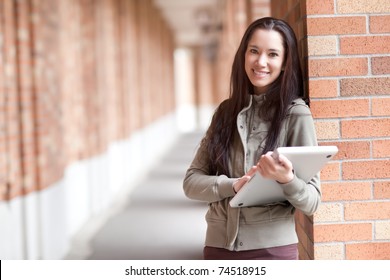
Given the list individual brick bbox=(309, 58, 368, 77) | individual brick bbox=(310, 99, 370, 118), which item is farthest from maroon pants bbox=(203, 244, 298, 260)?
individual brick bbox=(309, 58, 368, 77)

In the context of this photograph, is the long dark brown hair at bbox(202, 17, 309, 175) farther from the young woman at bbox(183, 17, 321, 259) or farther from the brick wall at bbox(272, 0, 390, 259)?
the brick wall at bbox(272, 0, 390, 259)

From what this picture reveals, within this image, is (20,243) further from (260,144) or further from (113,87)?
(113,87)

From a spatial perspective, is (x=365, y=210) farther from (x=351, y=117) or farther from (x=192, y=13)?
(x=192, y=13)

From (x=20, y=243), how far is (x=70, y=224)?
4.46 feet

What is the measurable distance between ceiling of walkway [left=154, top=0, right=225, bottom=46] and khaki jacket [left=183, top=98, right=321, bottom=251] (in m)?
11.2

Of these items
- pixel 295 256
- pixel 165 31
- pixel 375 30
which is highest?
pixel 165 31

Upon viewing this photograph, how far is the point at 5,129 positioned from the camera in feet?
12.1

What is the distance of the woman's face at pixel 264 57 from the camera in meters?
1.72

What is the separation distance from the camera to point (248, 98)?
181cm

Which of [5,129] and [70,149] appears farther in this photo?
[70,149]

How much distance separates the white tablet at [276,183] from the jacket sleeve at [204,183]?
6 centimetres

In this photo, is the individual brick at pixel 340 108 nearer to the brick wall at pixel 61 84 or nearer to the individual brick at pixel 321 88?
the individual brick at pixel 321 88

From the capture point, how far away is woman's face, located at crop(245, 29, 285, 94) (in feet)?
5.65

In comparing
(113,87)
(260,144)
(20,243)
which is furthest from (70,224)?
(260,144)
